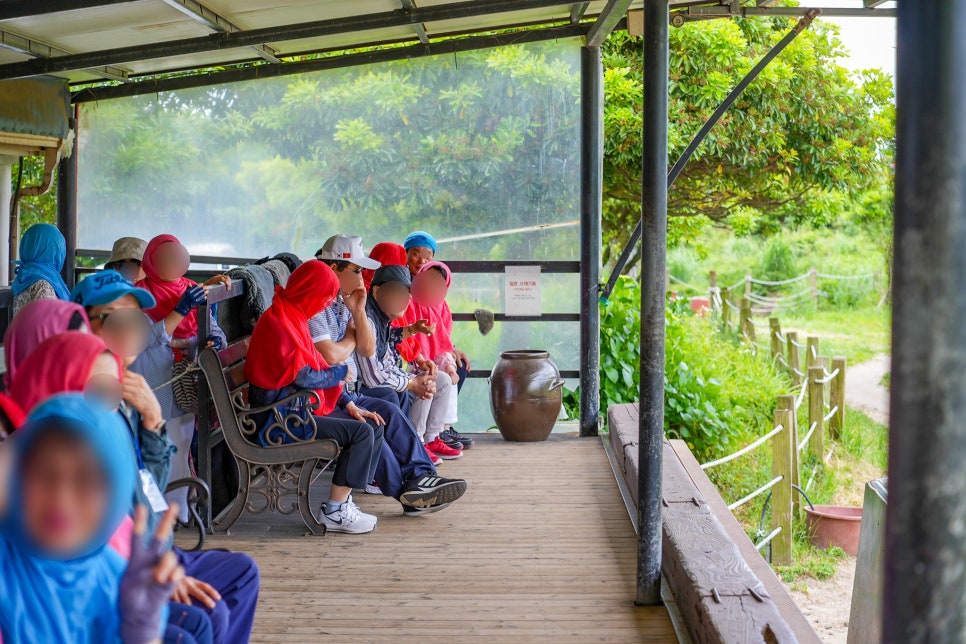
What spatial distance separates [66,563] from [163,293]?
348cm

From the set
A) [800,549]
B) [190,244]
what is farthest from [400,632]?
[800,549]

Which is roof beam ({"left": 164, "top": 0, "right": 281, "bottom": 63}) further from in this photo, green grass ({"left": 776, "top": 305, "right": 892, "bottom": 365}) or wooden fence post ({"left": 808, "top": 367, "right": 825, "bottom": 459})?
green grass ({"left": 776, "top": 305, "right": 892, "bottom": 365})

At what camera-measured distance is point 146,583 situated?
5.53 ft

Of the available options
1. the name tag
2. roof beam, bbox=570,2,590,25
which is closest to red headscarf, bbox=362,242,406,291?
roof beam, bbox=570,2,590,25

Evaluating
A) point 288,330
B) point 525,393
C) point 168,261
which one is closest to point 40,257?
point 168,261

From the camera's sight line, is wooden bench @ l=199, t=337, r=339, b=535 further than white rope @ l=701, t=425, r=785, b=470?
No

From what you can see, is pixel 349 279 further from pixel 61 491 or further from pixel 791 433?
pixel 791 433

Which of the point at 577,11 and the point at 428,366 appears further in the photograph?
the point at 577,11

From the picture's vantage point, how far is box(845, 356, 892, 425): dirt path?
42.7ft

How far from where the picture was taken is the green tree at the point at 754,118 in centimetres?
1055

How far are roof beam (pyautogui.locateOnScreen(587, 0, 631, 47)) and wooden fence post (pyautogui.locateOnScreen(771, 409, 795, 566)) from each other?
2.91 m

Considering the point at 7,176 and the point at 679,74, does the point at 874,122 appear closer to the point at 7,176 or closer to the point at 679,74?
the point at 679,74

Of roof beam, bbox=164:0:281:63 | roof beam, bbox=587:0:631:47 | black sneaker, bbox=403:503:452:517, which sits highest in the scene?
roof beam, bbox=587:0:631:47

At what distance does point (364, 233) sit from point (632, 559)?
3682 mm
